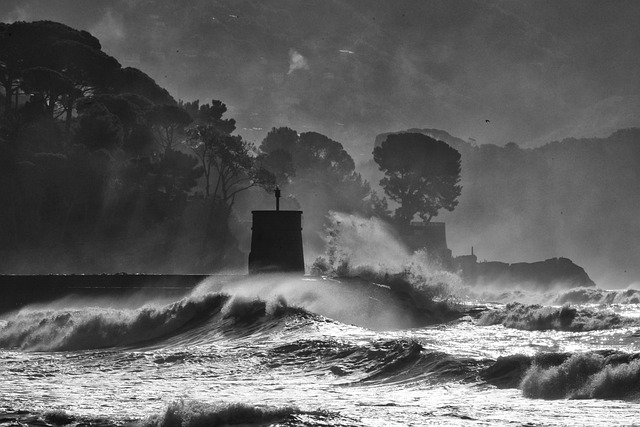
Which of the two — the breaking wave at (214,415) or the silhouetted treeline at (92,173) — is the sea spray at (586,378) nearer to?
the breaking wave at (214,415)

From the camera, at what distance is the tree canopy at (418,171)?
80500 mm

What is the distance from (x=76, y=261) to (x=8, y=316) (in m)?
24.2

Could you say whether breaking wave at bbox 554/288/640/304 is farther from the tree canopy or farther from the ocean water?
the tree canopy

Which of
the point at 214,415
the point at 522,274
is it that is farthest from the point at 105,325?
the point at 522,274

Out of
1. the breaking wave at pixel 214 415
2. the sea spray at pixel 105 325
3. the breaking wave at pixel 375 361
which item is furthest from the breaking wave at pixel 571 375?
the sea spray at pixel 105 325

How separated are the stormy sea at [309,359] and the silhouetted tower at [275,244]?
63cm

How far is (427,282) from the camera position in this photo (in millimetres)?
37906

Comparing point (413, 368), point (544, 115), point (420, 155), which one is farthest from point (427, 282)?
point (544, 115)

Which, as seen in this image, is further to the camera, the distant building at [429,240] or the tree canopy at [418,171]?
the tree canopy at [418,171]

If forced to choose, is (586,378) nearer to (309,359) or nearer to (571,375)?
(571,375)

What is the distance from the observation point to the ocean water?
1463 centimetres

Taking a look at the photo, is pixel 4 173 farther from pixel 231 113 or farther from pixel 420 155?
pixel 231 113

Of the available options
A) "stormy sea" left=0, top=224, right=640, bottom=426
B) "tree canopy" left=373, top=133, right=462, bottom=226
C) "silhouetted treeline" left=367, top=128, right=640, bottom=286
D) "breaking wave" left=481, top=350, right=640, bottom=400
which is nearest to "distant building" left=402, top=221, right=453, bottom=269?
"tree canopy" left=373, top=133, right=462, bottom=226

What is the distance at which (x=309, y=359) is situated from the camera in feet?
66.6
